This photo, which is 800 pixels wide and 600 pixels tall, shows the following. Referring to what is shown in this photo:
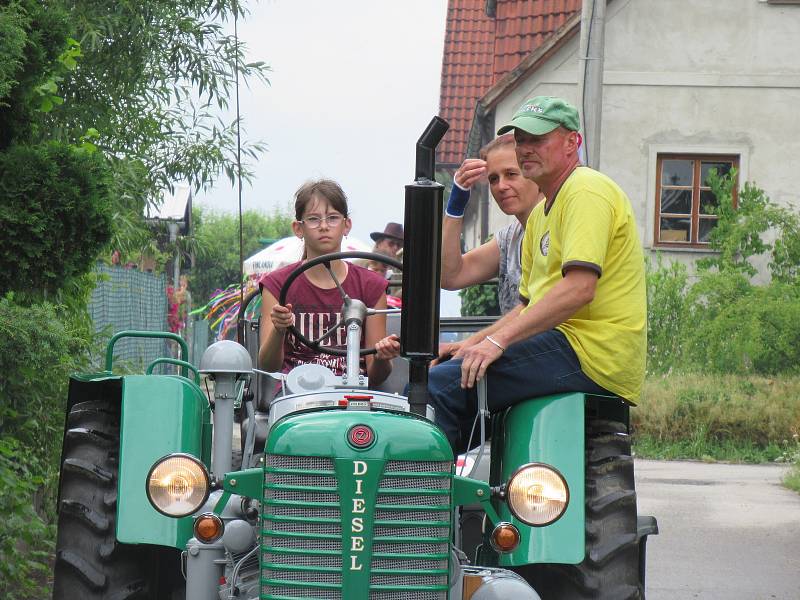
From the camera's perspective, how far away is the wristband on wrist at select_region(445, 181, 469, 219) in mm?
5297

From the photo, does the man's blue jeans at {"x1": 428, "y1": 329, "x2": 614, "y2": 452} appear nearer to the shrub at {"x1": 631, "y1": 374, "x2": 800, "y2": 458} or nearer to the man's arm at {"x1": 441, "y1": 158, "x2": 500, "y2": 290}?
the man's arm at {"x1": 441, "y1": 158, "x2": 500, "y2": 290}

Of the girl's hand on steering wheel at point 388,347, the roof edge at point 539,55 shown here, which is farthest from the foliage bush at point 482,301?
the girl's hand on steering wheel at point 388,347

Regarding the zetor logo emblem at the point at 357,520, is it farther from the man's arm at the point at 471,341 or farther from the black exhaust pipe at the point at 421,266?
the man's arm at the point at 471,341

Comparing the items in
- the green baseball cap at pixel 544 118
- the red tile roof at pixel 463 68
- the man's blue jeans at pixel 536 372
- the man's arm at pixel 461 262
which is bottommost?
the man's blue jeans at pixel 536 372

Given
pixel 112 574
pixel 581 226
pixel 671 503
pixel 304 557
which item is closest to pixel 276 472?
pixel 304 557

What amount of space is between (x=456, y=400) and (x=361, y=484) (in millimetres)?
961

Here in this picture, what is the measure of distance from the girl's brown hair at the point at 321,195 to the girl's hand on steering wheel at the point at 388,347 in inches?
43.1

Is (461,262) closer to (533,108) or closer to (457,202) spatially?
(457,202)

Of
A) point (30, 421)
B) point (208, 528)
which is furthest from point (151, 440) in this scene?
point (30, 421)

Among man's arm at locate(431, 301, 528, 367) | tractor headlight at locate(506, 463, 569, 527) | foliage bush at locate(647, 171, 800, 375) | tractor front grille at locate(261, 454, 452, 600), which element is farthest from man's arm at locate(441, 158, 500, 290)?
foliage bush at locate(647, 171, 800, 375)

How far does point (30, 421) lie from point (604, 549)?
292cm

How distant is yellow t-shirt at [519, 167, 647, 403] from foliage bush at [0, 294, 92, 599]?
1.96 metres

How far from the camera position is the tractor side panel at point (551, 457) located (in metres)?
4.28

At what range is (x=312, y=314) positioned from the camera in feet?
19.0
